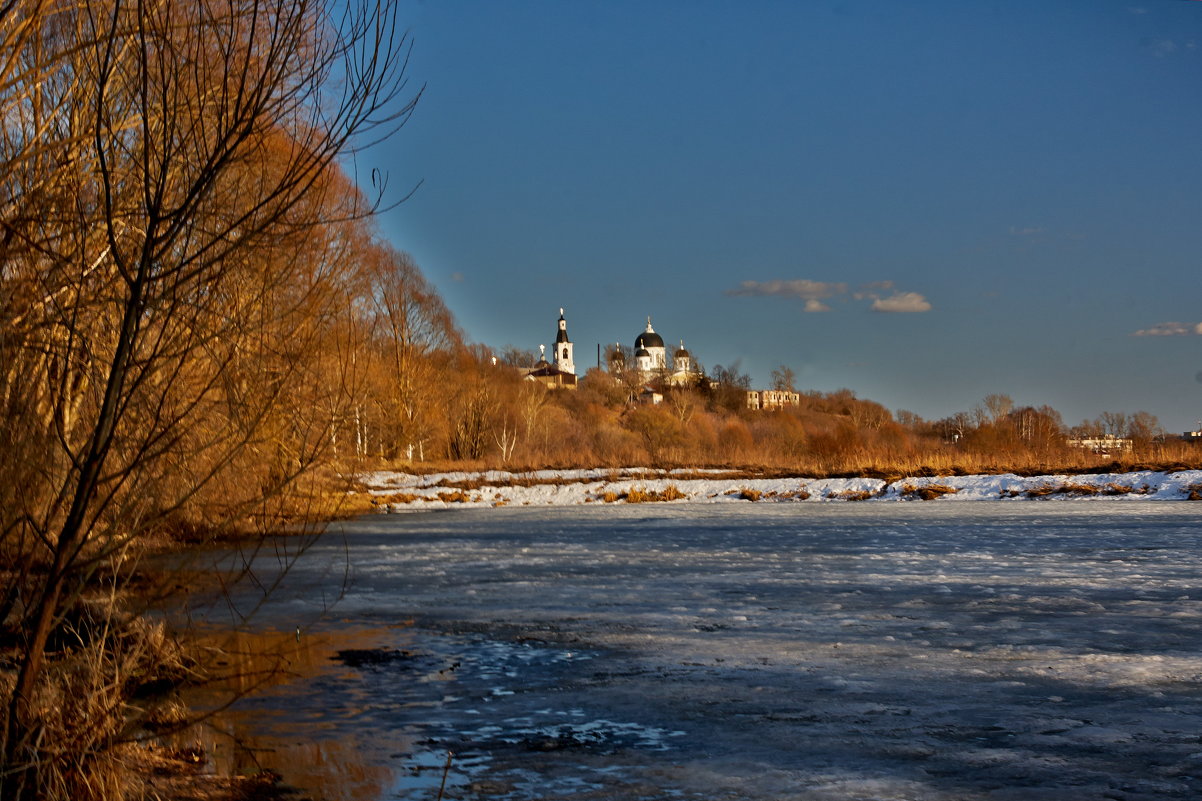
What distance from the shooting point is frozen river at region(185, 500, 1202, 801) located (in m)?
5.16

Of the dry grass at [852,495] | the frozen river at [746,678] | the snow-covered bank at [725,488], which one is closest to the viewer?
the frozen river at [746,678]

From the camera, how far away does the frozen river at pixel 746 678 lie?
5.16m

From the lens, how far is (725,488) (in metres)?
32.4

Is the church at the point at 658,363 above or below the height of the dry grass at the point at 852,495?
above

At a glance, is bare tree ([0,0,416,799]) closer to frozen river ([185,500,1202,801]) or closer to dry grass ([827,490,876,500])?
frozen river ([185,500,1202,801])

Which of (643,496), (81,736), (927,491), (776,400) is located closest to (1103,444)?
(927,491)

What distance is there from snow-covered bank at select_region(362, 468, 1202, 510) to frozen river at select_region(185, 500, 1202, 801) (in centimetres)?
1247

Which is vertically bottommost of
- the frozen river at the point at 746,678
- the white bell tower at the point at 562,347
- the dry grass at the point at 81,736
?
the frozen river at the point at 746,678

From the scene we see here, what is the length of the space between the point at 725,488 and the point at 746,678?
25.3m

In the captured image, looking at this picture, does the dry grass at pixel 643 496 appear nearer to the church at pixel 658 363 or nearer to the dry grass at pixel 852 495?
the dry grass at pixel 852 495

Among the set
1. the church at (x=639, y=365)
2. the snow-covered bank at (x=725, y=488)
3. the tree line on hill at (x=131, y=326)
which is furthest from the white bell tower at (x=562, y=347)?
the tree line on hill at (x=131, y=326)

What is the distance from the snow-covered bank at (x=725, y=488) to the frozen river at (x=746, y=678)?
12474mm

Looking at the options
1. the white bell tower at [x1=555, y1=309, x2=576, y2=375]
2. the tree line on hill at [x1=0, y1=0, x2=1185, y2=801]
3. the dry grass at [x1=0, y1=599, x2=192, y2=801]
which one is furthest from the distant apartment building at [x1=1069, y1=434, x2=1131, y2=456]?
the white bell tower at [x1=555, y1=309, x2=576, y2=375]

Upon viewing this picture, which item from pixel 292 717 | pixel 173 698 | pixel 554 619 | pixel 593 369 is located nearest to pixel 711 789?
pixel 292 717
